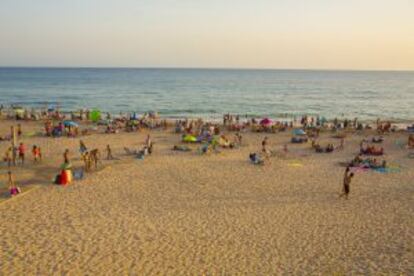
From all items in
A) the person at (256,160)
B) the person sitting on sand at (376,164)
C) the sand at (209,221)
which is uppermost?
the person sitting on sand at (376,164)

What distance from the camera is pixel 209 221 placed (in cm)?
1203

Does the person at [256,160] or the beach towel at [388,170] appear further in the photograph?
the person at [256,160]

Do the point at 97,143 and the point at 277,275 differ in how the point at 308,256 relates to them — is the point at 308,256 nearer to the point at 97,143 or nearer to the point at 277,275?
the point at 277,275

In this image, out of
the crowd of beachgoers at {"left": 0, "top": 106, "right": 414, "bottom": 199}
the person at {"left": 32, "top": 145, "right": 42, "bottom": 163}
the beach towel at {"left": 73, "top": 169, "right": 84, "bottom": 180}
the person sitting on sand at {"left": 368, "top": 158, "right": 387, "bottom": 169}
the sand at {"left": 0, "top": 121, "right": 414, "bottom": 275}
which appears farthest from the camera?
the person at {"left": 32, "top": 145, "right": 42, "bottom": 163}

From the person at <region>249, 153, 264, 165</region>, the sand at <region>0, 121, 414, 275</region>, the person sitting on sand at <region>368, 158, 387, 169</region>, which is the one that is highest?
the person sitting on sand at <region>368, 158, 387, 169</region>

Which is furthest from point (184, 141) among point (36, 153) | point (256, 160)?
point (36, 153)

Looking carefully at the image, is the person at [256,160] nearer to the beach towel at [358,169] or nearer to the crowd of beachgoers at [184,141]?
the crowd of beachgoers at [184,141]

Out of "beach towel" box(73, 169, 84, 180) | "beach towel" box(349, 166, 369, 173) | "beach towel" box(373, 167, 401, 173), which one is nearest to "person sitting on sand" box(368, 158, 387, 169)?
"beach towel" box(373, 167, 401, 173)

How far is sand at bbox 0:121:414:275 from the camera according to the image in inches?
369

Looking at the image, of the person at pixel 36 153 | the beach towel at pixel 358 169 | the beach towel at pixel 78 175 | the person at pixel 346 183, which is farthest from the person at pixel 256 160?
the person at pixel 36 153

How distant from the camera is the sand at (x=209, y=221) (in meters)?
9.38

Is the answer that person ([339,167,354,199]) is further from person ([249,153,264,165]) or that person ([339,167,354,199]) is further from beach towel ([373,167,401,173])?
person ([249,153,264,165])

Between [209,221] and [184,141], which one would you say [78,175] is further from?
[184,141]

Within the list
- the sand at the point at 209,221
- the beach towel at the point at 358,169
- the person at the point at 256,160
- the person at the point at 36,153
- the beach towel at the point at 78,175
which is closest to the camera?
the sand at the point at 209,221
